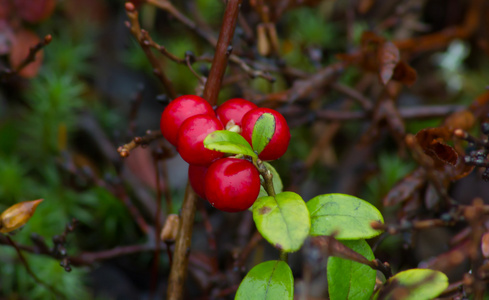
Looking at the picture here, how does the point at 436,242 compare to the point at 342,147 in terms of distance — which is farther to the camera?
the point at 342,147

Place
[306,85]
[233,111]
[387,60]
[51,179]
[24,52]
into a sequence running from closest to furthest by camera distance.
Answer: [233,111]
[387,60]
[306,85]
[24,52]
[51,179]

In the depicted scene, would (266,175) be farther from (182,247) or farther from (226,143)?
(182,247)

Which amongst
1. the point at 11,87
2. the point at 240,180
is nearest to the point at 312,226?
the point at 240,180

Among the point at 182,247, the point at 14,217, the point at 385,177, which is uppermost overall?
the point at 14,217

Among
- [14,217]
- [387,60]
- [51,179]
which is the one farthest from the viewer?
[51,179]

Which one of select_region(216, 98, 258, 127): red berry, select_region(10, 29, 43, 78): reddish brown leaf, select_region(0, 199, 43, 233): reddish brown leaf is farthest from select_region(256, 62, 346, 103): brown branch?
select_region(10, 29, 43, 78): reddish brown leaf

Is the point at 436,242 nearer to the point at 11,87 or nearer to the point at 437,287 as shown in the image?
the point at 437,287

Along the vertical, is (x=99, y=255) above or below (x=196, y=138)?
below

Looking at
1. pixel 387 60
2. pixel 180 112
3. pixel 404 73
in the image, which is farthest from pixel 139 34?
pixel 404 73
